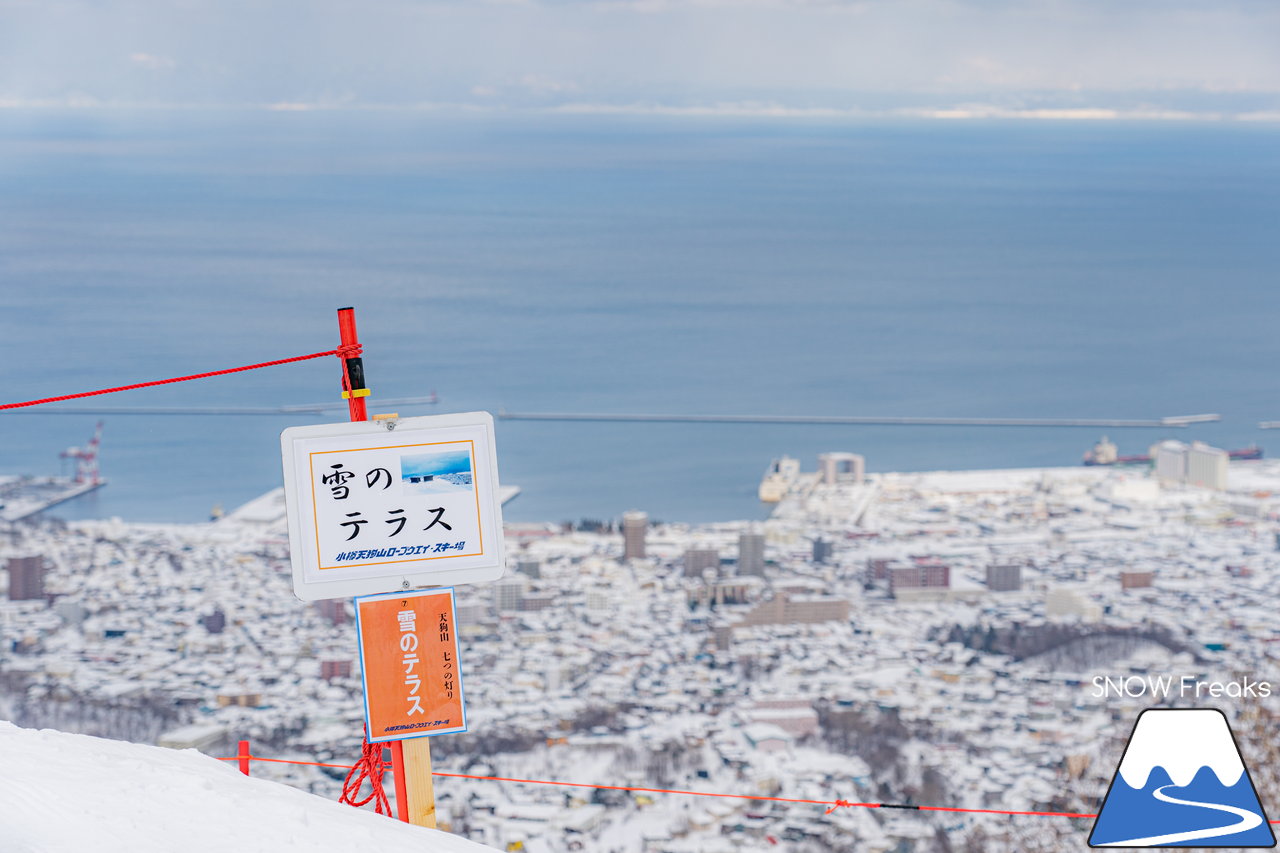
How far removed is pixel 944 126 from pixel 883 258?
20.2 metres

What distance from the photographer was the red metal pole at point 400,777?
1778 millimetres

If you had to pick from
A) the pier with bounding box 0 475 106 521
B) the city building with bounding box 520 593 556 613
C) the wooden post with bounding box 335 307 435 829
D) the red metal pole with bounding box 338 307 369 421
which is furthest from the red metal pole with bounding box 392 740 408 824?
the pier with bounding box 0 475 106 521

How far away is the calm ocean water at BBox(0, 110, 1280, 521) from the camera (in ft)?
43.3

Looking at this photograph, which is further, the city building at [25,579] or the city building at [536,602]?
the city building at [25,579]

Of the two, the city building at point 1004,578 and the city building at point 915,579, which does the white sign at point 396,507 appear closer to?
the city building at point 915,579

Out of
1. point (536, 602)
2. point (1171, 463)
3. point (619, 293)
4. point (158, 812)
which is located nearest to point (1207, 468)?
point (1171, 463)

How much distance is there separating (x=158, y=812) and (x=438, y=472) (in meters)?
0.47

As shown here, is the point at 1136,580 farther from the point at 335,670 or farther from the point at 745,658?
the point at 335,670

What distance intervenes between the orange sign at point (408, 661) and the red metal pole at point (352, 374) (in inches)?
8.9

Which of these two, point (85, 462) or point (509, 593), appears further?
point (85, 462)

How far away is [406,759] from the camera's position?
177cm

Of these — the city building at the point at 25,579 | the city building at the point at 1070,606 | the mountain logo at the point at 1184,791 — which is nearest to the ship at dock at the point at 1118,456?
the city building at the point at 1070,606

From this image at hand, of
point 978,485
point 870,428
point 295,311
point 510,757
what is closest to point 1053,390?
point 870,428

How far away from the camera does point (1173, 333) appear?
1848 cm
